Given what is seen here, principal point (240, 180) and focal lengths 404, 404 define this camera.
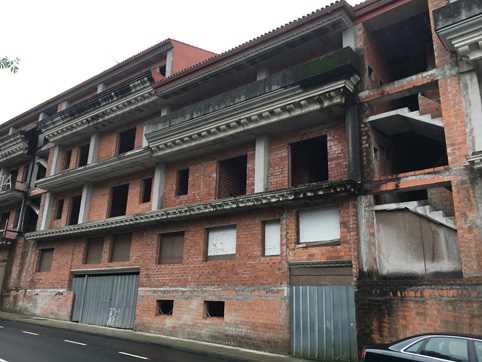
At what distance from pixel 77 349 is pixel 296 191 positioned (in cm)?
814

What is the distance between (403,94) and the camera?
1283 centimetres

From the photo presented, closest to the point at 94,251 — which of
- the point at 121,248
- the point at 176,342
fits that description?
the point at 121,248

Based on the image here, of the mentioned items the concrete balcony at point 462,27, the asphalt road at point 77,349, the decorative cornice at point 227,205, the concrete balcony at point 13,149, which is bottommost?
the asphalt road at point 77,349

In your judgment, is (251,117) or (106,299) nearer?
(251,117)

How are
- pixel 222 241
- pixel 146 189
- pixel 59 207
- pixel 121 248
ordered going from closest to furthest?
pixel 222 241, pixel 121 248, pixel 146 189, pixel 59 207

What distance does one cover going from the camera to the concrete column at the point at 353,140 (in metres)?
12.4

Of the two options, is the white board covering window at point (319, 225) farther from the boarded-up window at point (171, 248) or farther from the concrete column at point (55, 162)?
Answer: the concrete column at point (55, 162)

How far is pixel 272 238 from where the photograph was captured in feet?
46.4

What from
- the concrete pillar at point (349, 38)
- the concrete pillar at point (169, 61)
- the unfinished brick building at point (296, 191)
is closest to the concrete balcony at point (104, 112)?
the unfinished brick building at point (296, 191)

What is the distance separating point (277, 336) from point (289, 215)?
3891 mm

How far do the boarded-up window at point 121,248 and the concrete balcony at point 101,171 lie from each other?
3.26 meters

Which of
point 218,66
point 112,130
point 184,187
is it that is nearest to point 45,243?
point 112,130

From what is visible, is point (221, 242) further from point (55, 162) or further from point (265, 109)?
point (55, 162)

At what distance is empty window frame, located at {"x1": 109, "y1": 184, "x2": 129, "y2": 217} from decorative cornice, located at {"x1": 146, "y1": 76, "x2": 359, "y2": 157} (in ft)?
16.5
